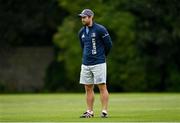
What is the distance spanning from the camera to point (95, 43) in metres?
16.3

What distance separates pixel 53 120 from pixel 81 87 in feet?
105

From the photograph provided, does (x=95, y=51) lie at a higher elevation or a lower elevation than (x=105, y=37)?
lower

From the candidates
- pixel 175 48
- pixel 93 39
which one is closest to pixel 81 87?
pixel 175 48

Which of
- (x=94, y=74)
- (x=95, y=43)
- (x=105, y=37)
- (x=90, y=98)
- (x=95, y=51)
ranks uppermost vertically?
(x=105, y=37)

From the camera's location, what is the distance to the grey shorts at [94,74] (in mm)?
16281

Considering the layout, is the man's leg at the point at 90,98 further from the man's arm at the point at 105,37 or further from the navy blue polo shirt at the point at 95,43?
the man's arm at the point at 105,37

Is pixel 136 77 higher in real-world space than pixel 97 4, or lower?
lower

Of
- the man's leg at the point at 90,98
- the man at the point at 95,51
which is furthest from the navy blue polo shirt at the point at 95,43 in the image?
the man's leg at the point at 90,98

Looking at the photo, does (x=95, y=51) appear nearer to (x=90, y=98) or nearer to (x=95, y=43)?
(x=95, y=43)

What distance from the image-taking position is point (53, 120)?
15.2 meters

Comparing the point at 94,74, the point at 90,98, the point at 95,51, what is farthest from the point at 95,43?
the point at 90,98

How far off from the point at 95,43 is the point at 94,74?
2.10 ft

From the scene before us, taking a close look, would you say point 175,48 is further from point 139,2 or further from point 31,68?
point 31,68

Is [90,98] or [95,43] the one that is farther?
[90,98]
